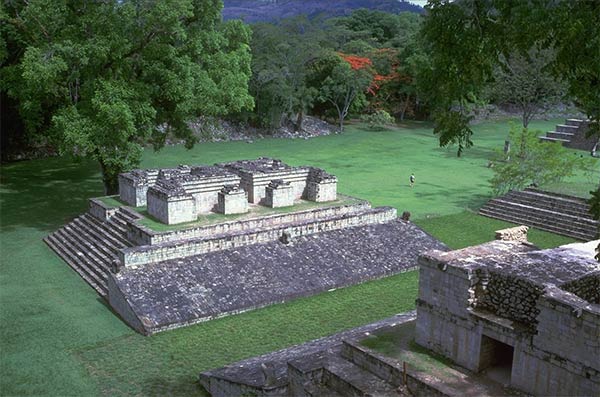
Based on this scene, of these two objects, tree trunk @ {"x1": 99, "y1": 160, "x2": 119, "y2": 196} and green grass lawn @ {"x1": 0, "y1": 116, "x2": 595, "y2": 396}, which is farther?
tree trunk @ {"x1": 99, "y1": 160, "x2": 119, "y2": 196}

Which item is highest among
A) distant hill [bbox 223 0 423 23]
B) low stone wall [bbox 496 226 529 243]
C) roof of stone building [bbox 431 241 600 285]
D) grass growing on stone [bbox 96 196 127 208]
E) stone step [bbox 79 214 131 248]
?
distant hill [bbox 223 0 423 23]

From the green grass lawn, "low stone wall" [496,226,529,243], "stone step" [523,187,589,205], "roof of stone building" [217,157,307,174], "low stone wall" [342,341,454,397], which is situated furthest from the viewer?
"stone step" [523,187,589,205]

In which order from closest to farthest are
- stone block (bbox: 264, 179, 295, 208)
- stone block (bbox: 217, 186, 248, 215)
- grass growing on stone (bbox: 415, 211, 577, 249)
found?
stone block (bbox: 217, 186, 248, 215) → stone block (bbox: 264, 179, 295, 208) → grass growing on stone (bbox: 415, 211, 577, 249)

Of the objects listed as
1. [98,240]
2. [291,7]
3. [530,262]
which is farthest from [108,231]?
[291,7]

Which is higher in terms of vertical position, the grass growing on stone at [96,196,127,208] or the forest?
the forest

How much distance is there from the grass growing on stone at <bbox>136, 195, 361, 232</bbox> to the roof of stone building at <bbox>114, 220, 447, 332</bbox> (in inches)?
61.6

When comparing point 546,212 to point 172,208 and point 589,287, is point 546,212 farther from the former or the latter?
point 589,287

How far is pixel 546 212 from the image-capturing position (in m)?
20.5

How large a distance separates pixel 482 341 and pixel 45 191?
64.0ft

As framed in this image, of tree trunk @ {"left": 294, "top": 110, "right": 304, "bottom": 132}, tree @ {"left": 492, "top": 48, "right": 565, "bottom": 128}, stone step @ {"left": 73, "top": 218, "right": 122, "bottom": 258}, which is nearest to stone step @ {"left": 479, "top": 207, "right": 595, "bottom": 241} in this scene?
tree @ {"left": 492, "top": 48, "right": 565, "bottom": 128}

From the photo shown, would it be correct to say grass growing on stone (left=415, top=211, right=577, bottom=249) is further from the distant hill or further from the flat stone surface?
the distant hill

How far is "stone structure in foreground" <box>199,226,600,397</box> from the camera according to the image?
721 cm

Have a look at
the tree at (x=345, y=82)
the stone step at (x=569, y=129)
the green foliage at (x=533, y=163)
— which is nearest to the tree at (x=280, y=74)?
the tree at (x=345, y=82)

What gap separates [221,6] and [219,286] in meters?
10.8
